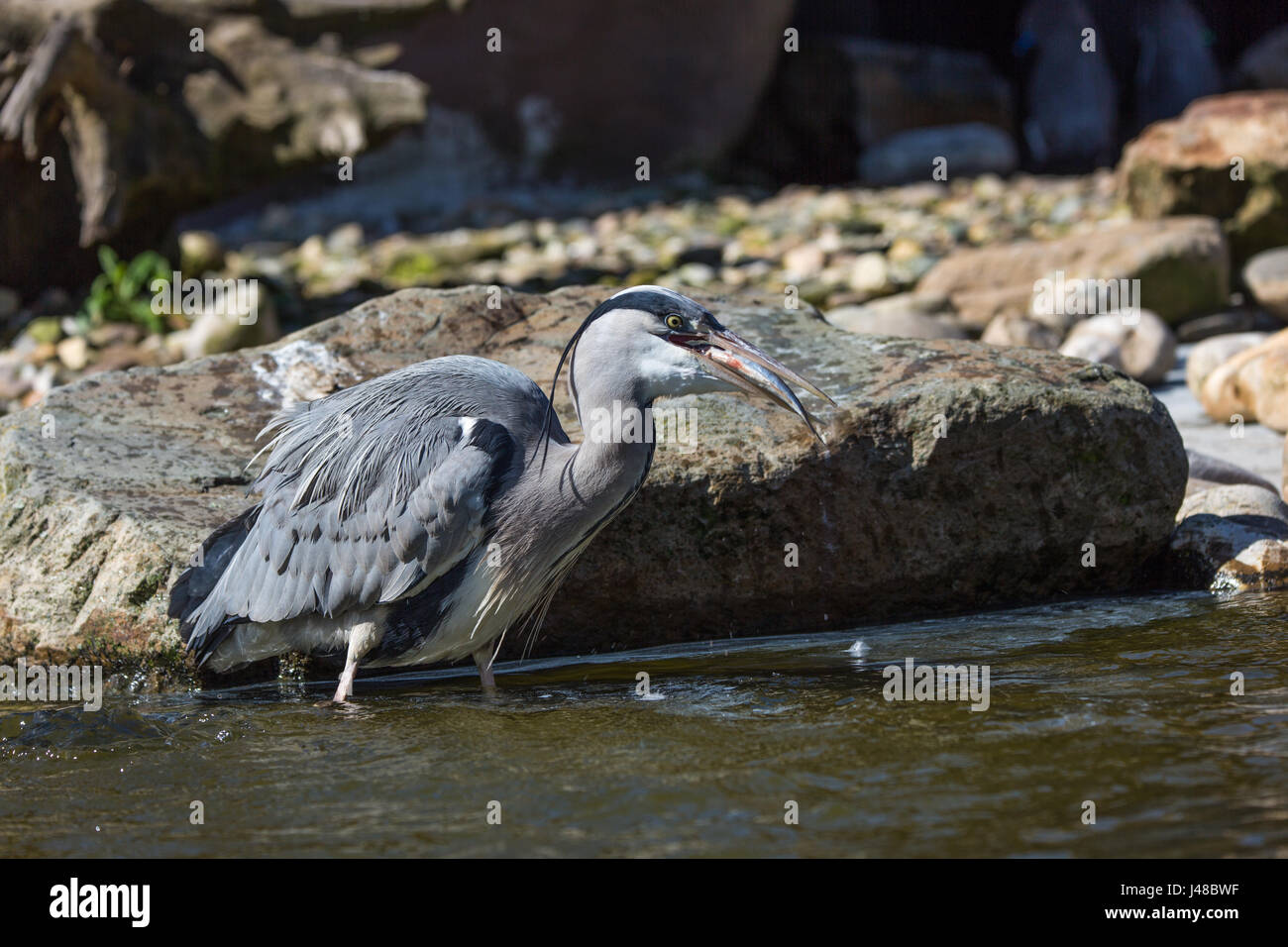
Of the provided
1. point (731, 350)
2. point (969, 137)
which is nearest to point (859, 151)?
point (969, 137)

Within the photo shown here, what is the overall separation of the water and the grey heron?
0.29 meters

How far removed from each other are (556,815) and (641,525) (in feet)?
7.01

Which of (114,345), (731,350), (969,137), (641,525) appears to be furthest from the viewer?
(969,137)

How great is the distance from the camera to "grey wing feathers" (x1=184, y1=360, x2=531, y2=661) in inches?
195

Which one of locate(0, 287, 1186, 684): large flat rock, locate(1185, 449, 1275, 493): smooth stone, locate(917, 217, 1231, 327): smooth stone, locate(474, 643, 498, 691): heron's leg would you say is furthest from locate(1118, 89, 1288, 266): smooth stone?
locate(474, 643, 498, 691): heron's leg

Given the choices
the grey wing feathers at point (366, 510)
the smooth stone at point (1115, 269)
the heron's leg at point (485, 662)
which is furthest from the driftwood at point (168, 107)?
the heron's leg at point (485, 662)

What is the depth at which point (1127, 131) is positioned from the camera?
72.2 ft

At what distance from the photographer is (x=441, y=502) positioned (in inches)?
194

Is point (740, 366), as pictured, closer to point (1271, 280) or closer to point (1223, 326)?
point (1223, 326)

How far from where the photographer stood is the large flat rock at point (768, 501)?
5.46 meters

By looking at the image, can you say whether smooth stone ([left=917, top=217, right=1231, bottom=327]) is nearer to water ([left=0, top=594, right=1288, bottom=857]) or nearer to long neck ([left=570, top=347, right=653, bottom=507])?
water ([left=0, top=594, right=1288, bottom=857])
